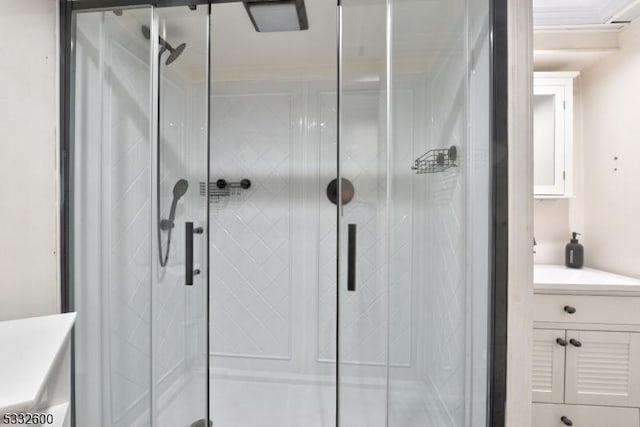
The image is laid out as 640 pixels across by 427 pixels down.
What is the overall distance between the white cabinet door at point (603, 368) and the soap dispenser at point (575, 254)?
533mm

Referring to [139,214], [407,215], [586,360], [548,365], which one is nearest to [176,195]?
[139,214]

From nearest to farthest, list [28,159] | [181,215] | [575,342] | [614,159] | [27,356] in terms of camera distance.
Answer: [27,356] → [28,159] → [181,215] → [575,342] → [614,159]

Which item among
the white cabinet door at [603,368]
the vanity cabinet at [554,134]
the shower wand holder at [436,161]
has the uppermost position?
the vanity cabinet at [554,134]

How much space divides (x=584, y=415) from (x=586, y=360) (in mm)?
281

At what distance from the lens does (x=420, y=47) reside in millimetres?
1193

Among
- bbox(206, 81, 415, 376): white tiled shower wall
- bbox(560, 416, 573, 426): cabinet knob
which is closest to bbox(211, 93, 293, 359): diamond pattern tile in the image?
bbox(206, 81, 415, 376): white tiled shower wall

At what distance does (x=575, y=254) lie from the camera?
1.88 m

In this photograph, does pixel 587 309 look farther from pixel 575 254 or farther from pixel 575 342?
pixel 575 254

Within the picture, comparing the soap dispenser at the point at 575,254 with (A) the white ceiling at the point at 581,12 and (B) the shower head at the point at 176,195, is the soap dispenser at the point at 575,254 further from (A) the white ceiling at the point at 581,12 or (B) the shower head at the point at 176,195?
(B) the shower head at the point at 176,195

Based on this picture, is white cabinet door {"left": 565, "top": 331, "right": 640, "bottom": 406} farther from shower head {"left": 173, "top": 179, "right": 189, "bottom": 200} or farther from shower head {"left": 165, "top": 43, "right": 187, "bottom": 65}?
shower head {"left": 165, "top": 43, "right": 187, "bottom": 65}

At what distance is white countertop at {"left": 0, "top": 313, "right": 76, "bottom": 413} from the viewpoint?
0.68 m

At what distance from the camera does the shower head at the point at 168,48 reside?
1.26m

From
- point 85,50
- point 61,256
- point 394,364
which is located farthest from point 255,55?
point 394,364

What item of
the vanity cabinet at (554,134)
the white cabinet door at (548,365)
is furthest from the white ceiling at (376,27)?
the white cabinet door at (548,365)
